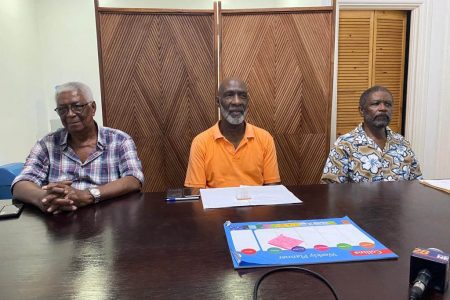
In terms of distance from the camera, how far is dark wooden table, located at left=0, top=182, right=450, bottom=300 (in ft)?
2.48

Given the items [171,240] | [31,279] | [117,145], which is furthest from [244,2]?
[31,279]

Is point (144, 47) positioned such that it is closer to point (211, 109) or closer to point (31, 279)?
point (211, 109)

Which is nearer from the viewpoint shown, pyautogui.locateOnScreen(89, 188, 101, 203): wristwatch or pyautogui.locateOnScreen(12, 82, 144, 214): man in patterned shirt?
pyautogui.locateOnScreen(89, 188, 101, 203): wristwatch

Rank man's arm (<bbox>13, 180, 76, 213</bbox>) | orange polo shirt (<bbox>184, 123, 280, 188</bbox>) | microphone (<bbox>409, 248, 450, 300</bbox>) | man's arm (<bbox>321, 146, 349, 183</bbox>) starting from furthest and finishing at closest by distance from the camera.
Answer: orange polo shirt (<bbox>184, 123, 280, 188</bbox>)
man's arm (<bbox>321, 146, 349, 183</bbox>)
man's arm (<bbox>13, 180, 76, 213</bbox>)
microphone (<bbox>409, 248, 450, 300</bbox>)

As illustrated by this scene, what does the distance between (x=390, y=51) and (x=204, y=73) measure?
166 centimetres

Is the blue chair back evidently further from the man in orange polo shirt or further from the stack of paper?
the stack of paper

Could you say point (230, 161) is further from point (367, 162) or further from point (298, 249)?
point (298, 249)

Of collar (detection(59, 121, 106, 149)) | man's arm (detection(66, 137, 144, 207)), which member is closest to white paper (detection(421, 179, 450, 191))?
man's arm (detection(66, 137, 144, 207))

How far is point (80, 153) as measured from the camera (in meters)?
1.76

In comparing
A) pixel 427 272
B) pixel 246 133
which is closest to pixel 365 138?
pixel 246 133

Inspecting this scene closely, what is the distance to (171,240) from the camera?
1010mm

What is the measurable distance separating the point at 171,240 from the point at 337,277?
1.52 ft

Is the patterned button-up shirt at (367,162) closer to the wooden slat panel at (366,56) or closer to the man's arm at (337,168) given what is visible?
the man's arm at (337,168)

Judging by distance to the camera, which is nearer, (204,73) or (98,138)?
(98,138)
